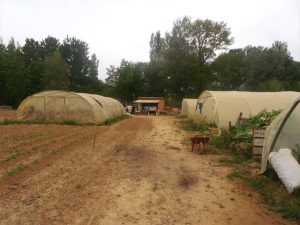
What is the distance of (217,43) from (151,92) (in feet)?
50.7

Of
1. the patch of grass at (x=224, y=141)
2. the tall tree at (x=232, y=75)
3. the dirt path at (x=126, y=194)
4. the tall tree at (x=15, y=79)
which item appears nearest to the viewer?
the dirt path at (x=126, y=194)

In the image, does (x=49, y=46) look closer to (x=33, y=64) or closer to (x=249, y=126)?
(x=33, y=64)

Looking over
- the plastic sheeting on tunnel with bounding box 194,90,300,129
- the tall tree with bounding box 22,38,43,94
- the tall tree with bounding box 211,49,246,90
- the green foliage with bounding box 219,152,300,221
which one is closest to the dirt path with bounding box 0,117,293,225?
the green foliage with bounding box 219,152,300,221

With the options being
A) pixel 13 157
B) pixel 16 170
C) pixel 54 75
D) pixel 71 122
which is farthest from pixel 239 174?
pixel 54 75

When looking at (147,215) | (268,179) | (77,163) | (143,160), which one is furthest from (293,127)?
(77,163)

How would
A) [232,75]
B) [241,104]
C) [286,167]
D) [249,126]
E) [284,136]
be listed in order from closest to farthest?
[286,167], [284,136], [249,126], [241,104], [232,75]

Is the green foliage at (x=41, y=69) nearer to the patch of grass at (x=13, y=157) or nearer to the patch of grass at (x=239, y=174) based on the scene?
the patch of grass at (x=13, y=157)

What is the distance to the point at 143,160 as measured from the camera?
8961mm

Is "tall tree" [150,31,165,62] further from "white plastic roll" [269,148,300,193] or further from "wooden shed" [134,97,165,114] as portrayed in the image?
"white plastic roll" [269,148,300,193]

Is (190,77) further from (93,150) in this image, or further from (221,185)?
(221,185)

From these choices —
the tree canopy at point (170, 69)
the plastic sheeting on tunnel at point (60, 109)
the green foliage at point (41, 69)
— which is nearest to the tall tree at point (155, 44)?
the tree canopy at point (170, 69)

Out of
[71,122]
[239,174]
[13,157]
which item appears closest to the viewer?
[239,174]

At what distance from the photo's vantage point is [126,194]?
582 cm

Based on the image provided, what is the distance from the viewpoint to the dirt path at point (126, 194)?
4785 millimetres
